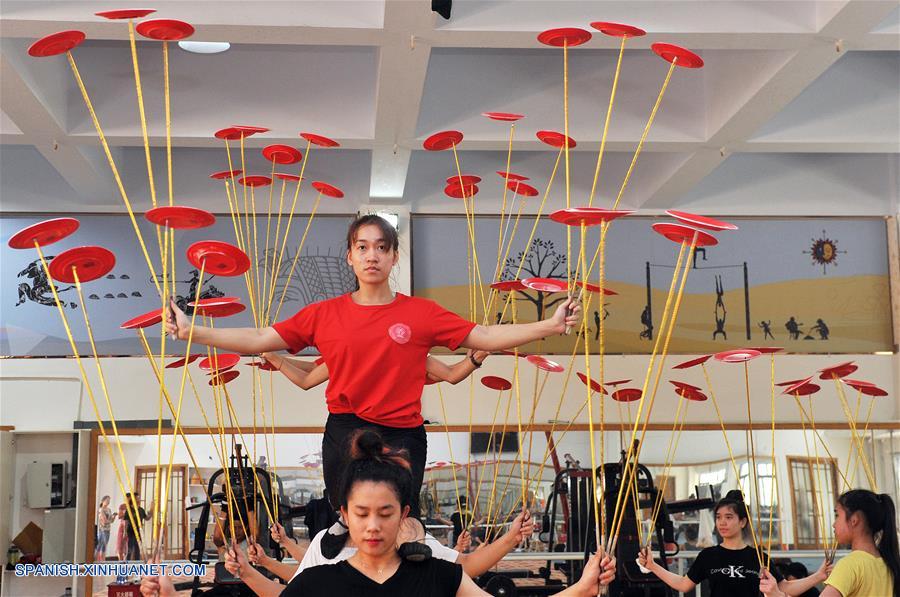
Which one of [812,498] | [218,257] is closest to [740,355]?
[218,257]

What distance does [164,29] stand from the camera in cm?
360

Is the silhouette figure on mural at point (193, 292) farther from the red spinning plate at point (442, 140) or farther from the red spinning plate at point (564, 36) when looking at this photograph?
the red spinning plate at point (564, 36)

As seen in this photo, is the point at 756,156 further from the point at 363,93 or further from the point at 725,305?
the point at 363,93

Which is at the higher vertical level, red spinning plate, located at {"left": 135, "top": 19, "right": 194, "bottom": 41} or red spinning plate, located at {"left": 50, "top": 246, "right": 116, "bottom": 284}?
red spinning plate, located at {"left": 135, "top": 19, "right": 194, "bottom": 41}

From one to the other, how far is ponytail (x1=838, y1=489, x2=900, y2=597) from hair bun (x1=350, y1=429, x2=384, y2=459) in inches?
84.2

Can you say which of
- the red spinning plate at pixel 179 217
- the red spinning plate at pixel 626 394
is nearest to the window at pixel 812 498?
the red spinning plate at pixel 626 394

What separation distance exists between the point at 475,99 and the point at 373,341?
14.1ft

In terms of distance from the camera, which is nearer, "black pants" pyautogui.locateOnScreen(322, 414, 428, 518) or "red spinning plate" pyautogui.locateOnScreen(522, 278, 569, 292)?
"red spinning plate" pyautogui.locateOnScreen(522, 278, 569, 292)

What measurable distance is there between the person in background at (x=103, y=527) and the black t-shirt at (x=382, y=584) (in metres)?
6.92

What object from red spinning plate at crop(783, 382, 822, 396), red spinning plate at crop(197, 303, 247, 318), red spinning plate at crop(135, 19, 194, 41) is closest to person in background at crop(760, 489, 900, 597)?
red spinning plate at crop(783, 382, 822, 396)

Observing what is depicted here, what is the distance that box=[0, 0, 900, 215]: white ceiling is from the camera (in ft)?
19.2

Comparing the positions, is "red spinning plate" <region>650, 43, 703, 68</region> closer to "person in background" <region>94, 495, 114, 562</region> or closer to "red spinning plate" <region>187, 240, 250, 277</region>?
"red spinning plate" <region>187, 240, 250, 277</region>

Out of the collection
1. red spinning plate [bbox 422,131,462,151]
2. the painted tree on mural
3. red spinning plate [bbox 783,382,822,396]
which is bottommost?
red spinning plate [bbox 783,382,822,396]

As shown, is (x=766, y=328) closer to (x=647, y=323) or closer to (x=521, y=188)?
(x=647, y=323)
